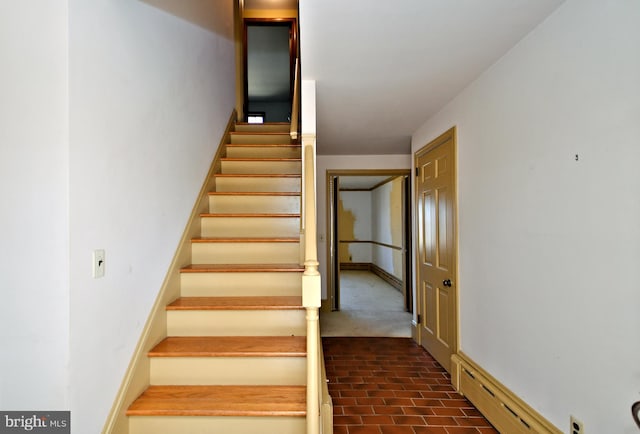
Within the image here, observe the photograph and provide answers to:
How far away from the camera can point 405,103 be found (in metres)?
2.77

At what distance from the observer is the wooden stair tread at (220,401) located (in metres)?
1.58

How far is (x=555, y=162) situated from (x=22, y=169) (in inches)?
91.0

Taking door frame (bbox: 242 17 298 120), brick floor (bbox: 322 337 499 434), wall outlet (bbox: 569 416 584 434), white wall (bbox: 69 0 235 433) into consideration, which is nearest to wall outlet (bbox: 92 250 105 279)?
white wall (bbox: 69 0 235 433)

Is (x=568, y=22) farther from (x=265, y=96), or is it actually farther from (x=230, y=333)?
(x=265, y=96)

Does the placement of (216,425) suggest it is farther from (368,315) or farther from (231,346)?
(368,315)

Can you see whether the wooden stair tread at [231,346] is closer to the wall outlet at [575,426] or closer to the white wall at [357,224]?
the wall outlet at [575,426]

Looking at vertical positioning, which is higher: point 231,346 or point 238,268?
point 238,268

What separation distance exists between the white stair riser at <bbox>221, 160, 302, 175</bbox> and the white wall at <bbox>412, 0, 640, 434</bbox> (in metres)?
1.71

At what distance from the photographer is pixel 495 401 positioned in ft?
6.79

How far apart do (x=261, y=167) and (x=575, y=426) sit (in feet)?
9.60

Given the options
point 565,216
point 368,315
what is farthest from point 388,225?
point 565,216

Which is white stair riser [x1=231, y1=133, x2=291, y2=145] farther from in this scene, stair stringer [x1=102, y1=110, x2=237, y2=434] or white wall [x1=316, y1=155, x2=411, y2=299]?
white wall [x1=316, y1=155, x2=411, y2=299]

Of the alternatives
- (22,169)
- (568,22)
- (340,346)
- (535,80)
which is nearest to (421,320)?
(340,346)

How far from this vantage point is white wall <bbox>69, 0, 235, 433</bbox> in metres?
1.31
